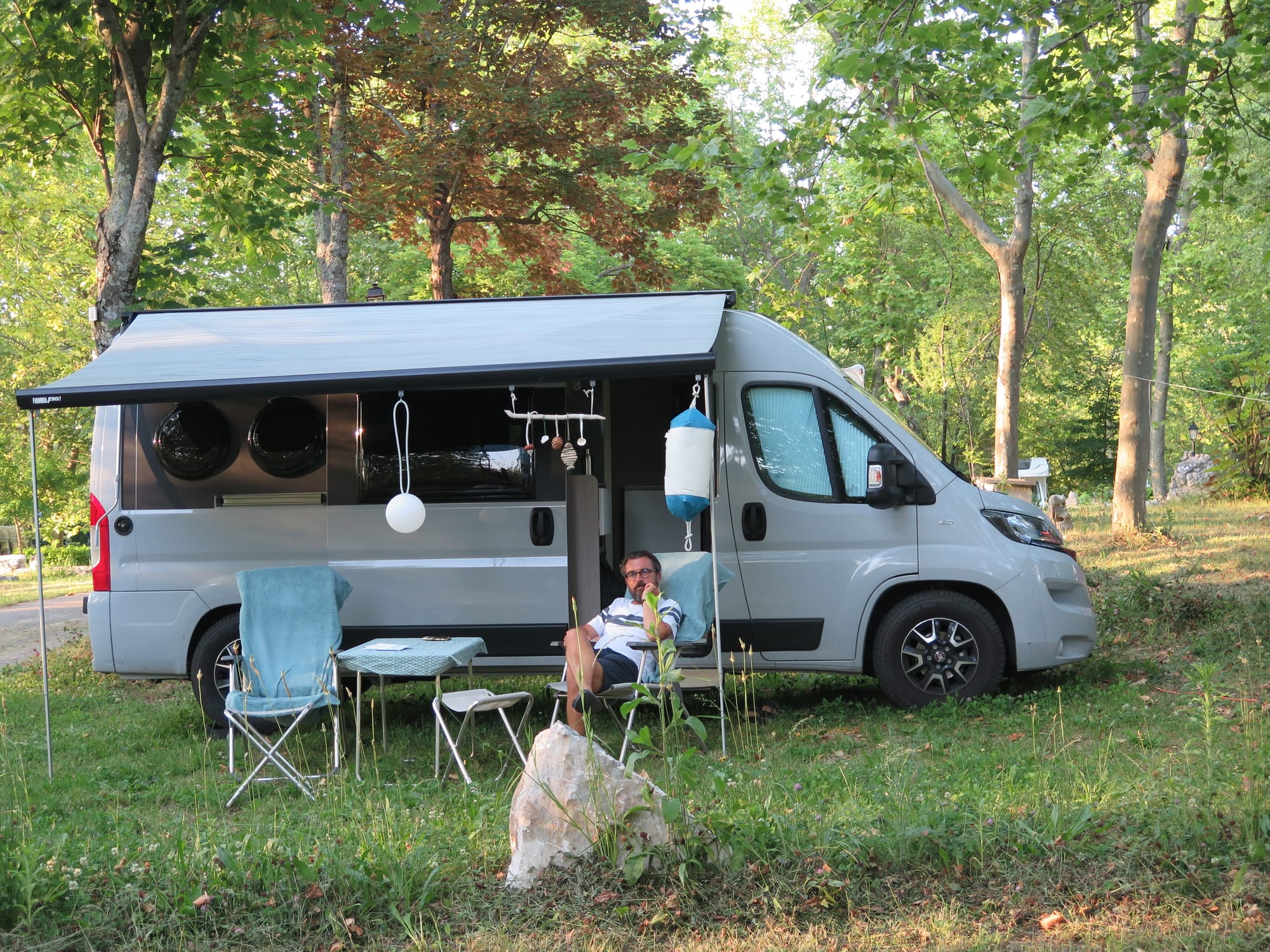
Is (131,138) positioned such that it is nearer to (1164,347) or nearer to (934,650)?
(934,650)

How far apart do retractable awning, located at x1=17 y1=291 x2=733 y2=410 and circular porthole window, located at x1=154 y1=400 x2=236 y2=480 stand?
55 cm

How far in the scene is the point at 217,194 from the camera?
1166 cm

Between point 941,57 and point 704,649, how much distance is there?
5581mm

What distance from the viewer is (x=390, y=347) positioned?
647 cm

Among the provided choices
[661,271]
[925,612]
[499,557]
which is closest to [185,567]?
[499,557]

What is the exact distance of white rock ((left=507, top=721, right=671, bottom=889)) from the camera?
13.2ft

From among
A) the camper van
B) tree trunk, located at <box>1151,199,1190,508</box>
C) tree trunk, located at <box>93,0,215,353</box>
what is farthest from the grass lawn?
tree trunk, located at <box>1151,199,1190,508</box>

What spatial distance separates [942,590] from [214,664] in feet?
14.2

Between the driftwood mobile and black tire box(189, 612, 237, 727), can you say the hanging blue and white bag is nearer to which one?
the driftwood mobile

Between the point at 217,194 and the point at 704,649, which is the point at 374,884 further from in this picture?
the point at 217,194

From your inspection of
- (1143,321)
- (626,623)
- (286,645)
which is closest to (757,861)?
(626,623)

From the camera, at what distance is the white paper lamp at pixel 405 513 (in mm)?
6258

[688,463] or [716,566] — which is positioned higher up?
[688,463]

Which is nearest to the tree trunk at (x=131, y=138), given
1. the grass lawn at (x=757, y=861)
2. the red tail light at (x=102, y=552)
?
the red tail light at (x=102, y=552)
